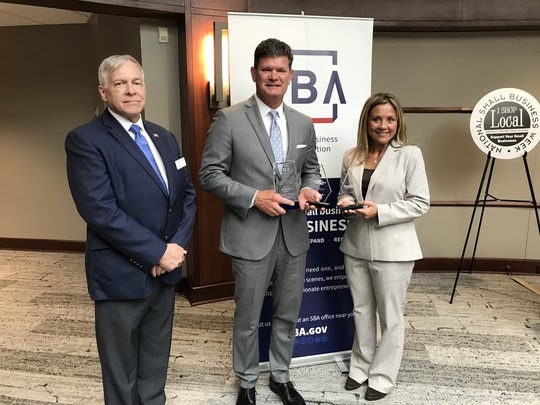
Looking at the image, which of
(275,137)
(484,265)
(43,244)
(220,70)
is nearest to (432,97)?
(484,265)

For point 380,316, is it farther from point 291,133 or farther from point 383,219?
point 291,133

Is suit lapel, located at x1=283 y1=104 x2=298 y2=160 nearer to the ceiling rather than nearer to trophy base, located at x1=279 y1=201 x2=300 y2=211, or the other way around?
trophy base, located at x1=279 y1=201 x2=300 y2=211

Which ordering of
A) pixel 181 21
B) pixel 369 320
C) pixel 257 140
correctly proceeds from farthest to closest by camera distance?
1. pixel 181 21
2. pixel 369 320
3. pixel 257 140

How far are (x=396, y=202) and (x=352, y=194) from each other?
22cm

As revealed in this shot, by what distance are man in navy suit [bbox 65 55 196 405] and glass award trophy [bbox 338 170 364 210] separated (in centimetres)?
79

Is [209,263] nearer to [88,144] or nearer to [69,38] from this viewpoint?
[88,144]

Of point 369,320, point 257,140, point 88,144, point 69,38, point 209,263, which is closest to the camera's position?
point 88,144

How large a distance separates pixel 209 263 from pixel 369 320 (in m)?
1.65

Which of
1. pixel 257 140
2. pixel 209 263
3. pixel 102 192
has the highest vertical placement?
pixel 257 140

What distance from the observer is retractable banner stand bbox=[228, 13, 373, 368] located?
2402mm

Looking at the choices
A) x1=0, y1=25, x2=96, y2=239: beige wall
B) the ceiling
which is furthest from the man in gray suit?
x1=0, y1=25, x2=96, y2=239: beige wall

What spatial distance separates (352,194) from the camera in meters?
2.18

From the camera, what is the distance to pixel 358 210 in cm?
211

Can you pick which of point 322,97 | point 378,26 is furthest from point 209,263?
point 378,26
